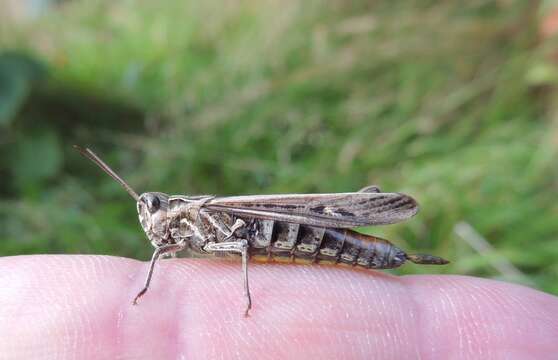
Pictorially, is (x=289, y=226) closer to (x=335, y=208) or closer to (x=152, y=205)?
(x=335, y=208)

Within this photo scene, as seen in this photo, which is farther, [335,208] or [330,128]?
[330,128]

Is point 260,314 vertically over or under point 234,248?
under

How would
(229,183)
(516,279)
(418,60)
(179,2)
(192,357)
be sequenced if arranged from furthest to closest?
(179,2) → (418,60) → (229,183) → (516,279) → (192,357)

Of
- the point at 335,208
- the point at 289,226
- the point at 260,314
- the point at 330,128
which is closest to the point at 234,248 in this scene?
the point at 289,226

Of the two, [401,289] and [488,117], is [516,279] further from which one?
[488,117]

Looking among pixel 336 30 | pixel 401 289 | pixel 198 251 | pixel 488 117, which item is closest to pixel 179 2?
pixel 336 30

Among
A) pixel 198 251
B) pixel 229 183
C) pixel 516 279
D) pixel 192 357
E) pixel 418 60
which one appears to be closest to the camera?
pixel 192 357
